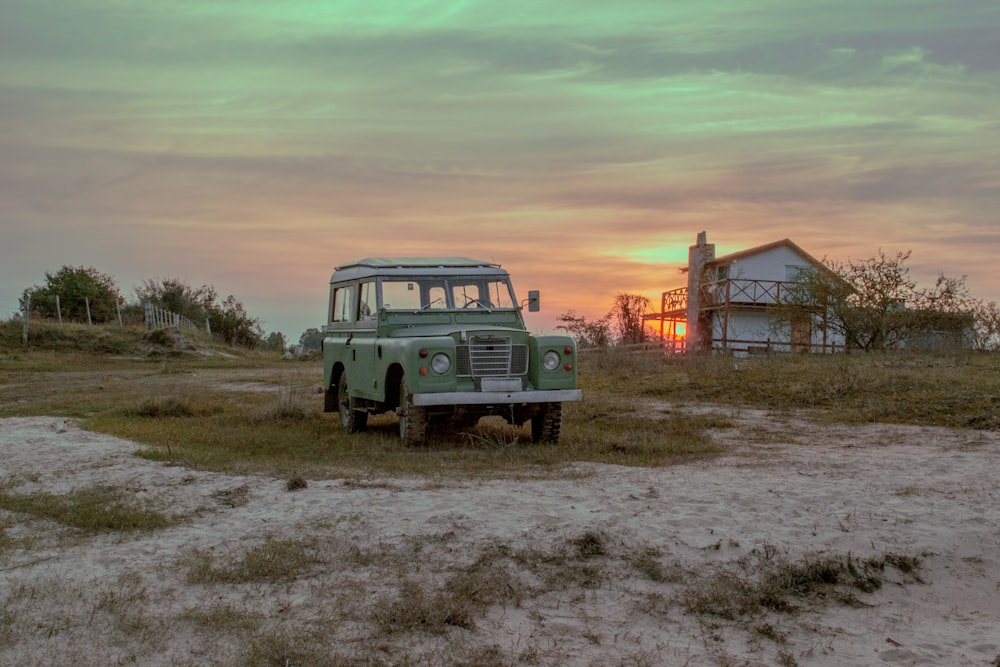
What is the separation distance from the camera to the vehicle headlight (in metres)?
10.1

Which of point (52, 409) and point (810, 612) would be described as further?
point (52, 409)

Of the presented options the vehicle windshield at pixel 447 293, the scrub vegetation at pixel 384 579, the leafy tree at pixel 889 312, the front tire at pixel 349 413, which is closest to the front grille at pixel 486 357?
the scrub vegetation at pixel 384 579

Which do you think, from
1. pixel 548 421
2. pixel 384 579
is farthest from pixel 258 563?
pixel 548 421

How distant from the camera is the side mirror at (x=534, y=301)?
11.4 m

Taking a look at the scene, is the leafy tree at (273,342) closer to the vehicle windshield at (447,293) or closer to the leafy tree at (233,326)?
the leafy tree at (233,326)

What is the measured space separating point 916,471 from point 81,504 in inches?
278

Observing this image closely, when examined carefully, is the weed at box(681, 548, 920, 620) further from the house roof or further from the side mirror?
the house roof

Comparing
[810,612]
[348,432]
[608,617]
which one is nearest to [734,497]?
[810,612]

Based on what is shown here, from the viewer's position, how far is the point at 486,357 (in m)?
10.4

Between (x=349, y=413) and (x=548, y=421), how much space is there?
3.17 meters

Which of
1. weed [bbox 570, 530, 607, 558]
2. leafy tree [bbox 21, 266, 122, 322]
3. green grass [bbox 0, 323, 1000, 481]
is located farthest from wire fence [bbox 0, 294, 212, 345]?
weed [bbox 570, 530, 607, 558]

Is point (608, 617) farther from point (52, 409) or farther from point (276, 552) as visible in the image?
point (52, 409)

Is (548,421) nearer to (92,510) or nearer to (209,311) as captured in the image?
(92,510)

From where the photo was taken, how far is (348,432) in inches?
488
